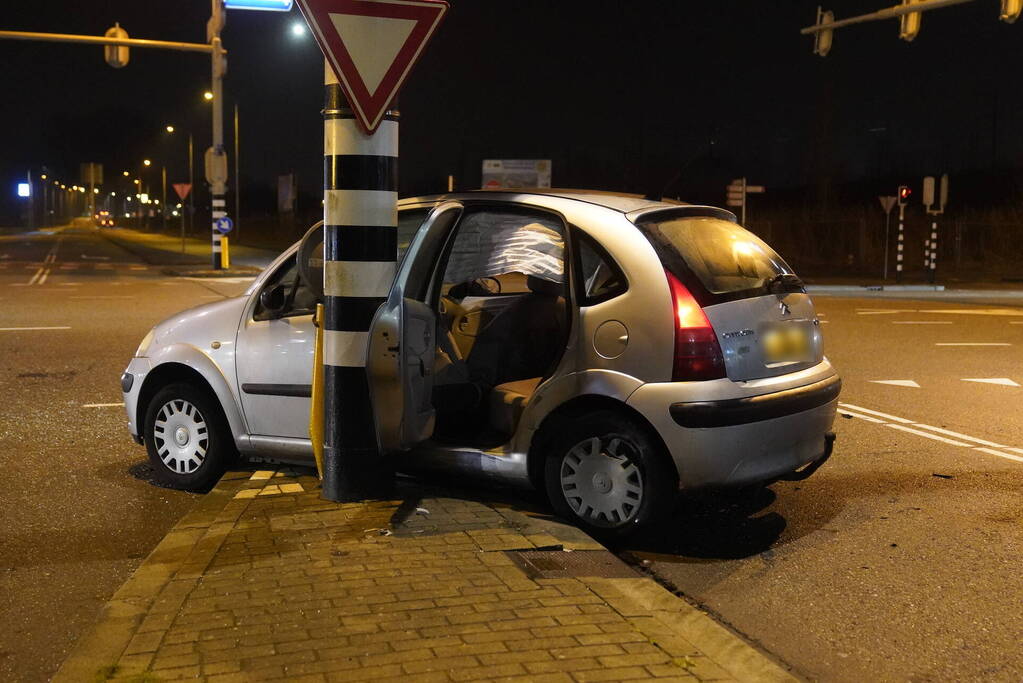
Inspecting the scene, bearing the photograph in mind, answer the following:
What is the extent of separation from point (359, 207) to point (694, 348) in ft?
5.80

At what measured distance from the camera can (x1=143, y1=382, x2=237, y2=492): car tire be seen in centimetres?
647

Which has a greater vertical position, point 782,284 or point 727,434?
point 782,284

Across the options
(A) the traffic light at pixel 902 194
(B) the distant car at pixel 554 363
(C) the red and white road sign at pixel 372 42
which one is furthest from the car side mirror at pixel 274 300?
(A) the traffic light at pixel 902 194

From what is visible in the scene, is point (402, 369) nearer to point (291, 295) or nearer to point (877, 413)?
point (291, 295)

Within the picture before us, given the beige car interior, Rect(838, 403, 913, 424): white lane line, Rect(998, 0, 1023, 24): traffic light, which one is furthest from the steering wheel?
Rect(998, 0, 1023, 24): traffic light

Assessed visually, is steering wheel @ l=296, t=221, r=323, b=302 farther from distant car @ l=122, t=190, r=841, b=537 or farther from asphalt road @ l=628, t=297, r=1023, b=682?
asphalt road @ l=628, t=297, r=1023, b=682

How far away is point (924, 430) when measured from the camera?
8.55m

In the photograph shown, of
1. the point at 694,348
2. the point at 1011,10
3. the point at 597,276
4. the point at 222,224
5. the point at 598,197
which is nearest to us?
the point at 694,348

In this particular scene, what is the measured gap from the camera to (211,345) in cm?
643

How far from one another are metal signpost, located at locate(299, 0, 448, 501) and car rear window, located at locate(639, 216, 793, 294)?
1.33 metres

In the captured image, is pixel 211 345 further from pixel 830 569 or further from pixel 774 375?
pixel 830 569

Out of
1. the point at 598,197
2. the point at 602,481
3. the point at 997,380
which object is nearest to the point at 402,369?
the point at 602,481

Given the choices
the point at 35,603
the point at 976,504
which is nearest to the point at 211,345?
the point at 35,603

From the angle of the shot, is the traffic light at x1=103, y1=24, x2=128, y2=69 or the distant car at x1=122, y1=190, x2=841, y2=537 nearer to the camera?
the distant car at x1=122, y1=190, x2=841, y2=537
